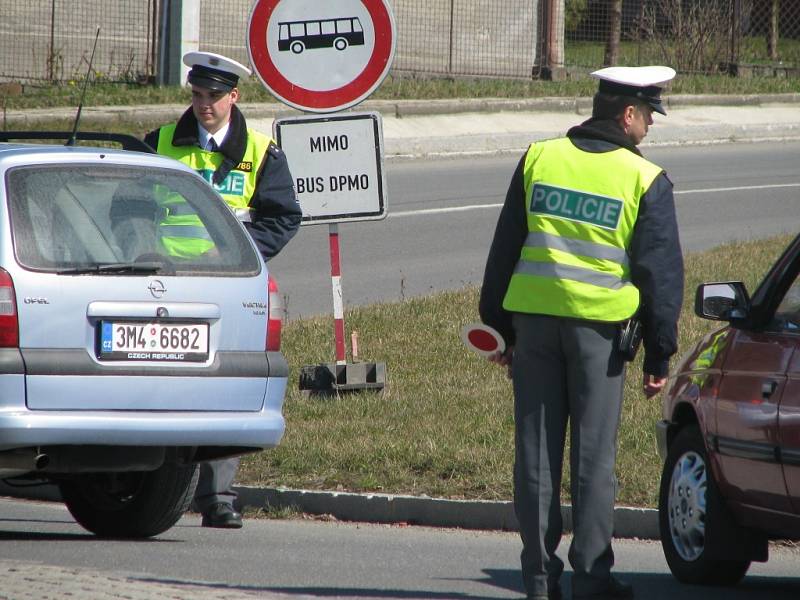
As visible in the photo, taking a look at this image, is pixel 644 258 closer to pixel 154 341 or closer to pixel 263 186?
pixel 154 341

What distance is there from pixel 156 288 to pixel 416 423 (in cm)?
301

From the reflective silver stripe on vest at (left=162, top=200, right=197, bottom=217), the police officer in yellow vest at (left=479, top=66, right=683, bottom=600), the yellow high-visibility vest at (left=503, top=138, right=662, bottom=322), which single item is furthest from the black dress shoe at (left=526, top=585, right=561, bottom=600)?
the reflective silver stripe on vest at (left=162, top=200, right=197, bottom=217)

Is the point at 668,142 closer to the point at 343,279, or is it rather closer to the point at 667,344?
the point at 343,279

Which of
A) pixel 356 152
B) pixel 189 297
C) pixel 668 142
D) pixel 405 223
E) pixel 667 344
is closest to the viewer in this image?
pixel 667 344

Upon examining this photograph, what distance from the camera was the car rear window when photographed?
6465mm

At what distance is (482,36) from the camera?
26.8 m

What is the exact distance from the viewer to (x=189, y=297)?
664 centimetres

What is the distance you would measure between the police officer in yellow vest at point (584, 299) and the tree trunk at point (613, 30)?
22319 mm

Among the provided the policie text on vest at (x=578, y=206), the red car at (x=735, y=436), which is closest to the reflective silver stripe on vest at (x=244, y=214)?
the red car at (x=735, y=436)

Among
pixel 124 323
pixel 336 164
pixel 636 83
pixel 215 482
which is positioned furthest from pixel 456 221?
pixel 636 83

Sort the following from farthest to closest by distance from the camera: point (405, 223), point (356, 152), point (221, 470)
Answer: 1. point (405, 223)
2. point (356, 152)
3. point (221, 470)

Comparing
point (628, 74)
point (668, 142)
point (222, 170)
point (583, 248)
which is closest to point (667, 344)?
point (583, 248)

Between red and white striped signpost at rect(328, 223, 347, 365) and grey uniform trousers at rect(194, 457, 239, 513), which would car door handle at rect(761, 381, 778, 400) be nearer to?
grey uniform trousers at rect(194, 457, 239, 513)

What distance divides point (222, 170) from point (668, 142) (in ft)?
48.7
